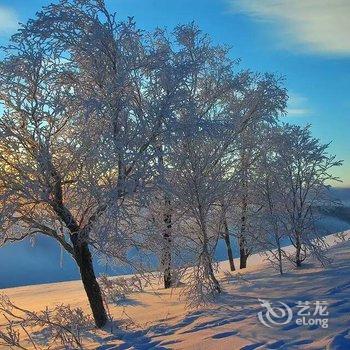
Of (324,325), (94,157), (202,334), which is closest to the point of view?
(324,325)

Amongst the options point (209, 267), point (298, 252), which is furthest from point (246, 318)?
point (298, 252)

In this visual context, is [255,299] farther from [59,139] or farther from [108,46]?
[108,46]

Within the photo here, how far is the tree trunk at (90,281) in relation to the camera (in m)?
10.5

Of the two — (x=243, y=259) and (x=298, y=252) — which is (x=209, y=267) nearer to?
(x=298, y=252)

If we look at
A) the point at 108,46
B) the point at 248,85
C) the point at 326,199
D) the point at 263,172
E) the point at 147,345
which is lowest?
the point at 147,345

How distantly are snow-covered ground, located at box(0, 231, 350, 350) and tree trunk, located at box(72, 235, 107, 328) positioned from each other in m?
0.50

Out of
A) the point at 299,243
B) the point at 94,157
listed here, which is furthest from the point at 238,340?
the point at 299,243

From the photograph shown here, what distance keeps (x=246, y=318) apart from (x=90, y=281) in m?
4.10

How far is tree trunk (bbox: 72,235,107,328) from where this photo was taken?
34.5 feet

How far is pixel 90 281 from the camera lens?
10.7 metres

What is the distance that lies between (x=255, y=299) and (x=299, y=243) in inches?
195

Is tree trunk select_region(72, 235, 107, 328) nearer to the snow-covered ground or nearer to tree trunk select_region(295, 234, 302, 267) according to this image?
the snow-covered ground

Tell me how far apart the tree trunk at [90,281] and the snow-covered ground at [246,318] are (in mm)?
505

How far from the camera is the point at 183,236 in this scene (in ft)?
39.8
